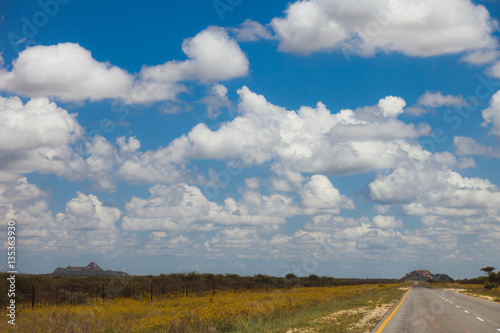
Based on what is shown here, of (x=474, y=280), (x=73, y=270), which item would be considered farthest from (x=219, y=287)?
(x=73, y=270)

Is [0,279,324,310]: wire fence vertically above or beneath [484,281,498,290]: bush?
above

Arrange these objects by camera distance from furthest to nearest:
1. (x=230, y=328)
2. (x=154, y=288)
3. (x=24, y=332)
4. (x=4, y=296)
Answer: (x=154, y=288), (x=4, y=296), (x=230, y=328), (x=24, y=332)

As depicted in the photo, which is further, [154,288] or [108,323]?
[154,288]

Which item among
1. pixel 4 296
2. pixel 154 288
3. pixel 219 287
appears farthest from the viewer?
pixel 219 287

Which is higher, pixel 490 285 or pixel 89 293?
pixel 89 293

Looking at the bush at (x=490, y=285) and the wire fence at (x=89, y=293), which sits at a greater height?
the wire fence at (x=89, y=293)

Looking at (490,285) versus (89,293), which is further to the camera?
(490,285)

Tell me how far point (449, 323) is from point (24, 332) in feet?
58.8

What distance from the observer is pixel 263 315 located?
81.4 ft

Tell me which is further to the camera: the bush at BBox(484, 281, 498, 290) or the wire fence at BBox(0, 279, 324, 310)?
the bush at BBox(484, 281, 498, 290)

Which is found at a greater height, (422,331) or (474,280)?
(422,331)

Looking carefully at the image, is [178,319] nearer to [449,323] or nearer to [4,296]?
[449,323]

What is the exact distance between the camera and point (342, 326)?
1934 cm

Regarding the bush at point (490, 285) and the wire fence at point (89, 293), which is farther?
the bush at point (490, 285)
